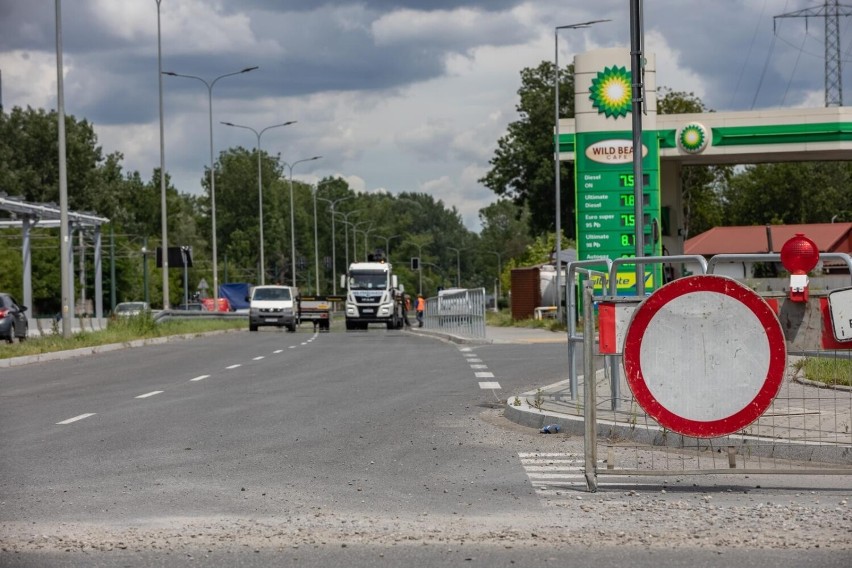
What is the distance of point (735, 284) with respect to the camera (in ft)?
29.2

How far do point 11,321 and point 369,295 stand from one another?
25.9m

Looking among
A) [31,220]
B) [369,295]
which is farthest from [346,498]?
[369,295]

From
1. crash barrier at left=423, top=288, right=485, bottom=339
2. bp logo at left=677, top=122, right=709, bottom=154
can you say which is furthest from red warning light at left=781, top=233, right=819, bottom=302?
bp logo at left=677, top=122, right=709, bottom=154

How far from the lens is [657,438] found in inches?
437

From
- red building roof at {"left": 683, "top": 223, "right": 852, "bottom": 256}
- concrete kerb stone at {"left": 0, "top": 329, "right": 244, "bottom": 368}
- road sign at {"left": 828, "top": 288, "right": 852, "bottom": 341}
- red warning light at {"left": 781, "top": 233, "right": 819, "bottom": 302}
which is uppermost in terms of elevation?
red building roof at {"left": 683, "top": 223, "right": 852, "bottom": 256}

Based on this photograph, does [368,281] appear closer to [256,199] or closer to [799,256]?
[799,256]

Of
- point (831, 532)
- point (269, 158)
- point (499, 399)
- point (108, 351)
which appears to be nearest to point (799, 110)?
point (108, 351)

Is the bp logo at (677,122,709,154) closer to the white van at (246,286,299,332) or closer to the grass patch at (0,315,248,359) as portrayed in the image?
the grass patch at (0,315,248,359)

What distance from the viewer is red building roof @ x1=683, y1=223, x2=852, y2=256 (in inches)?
2505

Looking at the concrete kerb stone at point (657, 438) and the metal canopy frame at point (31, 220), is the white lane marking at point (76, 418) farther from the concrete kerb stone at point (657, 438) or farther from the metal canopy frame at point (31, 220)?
the metal canopy frame at point (31, 220)

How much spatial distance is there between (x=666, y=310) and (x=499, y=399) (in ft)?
24.3

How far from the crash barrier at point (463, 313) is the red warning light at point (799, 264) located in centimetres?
2712

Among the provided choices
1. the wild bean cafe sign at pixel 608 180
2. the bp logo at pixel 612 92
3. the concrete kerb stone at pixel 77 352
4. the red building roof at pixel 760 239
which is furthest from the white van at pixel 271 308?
the bp logo at pixel 612 92

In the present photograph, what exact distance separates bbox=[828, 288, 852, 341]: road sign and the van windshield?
48426 millimetres
